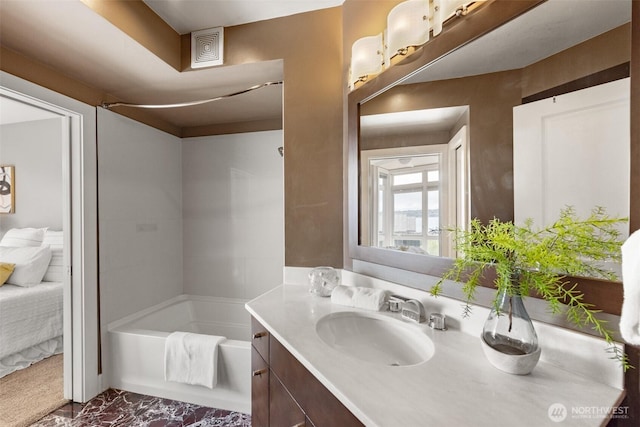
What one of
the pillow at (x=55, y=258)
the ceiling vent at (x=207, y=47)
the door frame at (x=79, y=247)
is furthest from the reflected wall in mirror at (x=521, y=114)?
the pillow at (x=55, y=258)

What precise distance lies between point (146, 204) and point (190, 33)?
58.0 inches

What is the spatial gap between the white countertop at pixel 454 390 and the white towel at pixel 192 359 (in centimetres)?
118

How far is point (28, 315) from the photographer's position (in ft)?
8.23

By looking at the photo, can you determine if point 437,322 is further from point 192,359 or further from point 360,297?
point 192,359

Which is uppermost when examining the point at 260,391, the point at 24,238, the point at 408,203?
the point at 408,203

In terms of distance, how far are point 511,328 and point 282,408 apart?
78 cm

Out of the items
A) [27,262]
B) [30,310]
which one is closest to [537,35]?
[30,310]

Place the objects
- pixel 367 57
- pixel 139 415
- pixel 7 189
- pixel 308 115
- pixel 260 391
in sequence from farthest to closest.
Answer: pixel 7 189 < pixel 139 415 < pixel 308 115 < pixel 367 57 < pixel 260 391

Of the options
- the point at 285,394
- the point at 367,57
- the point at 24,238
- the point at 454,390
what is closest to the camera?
the point at 454,390

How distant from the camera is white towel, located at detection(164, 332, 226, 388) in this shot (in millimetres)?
1821

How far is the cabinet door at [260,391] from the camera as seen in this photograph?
116 cm

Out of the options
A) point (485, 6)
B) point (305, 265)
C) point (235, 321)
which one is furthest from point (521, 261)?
point (235, 321)

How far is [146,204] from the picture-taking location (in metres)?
2.59

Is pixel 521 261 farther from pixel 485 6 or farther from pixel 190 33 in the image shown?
pixel 190 33
